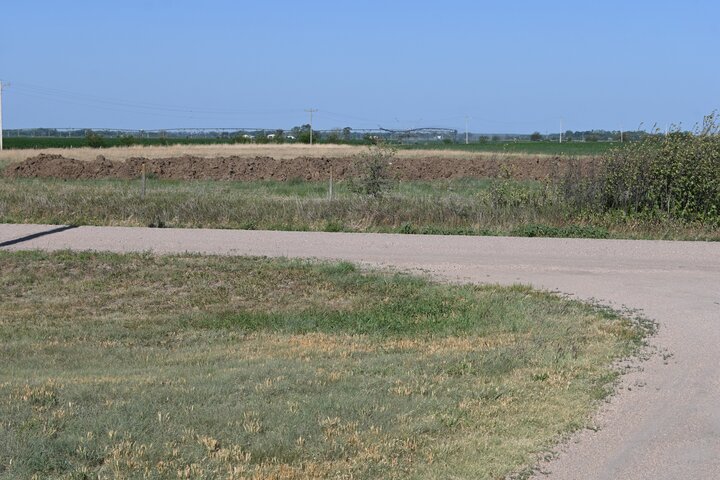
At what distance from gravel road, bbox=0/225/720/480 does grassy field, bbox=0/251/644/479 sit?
41 cm

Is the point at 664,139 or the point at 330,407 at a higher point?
the point at 664,139

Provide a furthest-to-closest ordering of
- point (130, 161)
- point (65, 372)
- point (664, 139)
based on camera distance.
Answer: point (130, 161), point (664, 139), point (65, 372)

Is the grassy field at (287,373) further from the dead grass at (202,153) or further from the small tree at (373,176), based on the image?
the dead grass at (202,153)

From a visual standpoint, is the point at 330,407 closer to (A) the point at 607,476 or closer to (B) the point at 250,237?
(A) the point at 607,476

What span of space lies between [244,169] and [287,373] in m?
35.9

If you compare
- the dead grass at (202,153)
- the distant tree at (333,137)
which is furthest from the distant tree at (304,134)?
the dead grass at (202,153)

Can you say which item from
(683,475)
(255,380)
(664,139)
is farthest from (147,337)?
(664,139)

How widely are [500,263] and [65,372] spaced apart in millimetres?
9473

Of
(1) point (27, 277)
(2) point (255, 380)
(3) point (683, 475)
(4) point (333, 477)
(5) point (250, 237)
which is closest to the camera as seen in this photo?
(4) point (333, 477)

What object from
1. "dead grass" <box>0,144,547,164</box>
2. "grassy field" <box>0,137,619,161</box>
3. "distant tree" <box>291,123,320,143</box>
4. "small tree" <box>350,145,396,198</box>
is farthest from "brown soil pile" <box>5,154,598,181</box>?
"distant tree" <box>291,123,320,143</box>

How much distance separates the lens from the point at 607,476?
Result: 6.41m

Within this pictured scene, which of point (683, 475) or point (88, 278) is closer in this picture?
point (683, 475)

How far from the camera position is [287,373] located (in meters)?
8.74

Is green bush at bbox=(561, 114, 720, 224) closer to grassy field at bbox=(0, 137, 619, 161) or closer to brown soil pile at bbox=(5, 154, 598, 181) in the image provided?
brown soil pile at bbox=(5, 154, 598, 181)
